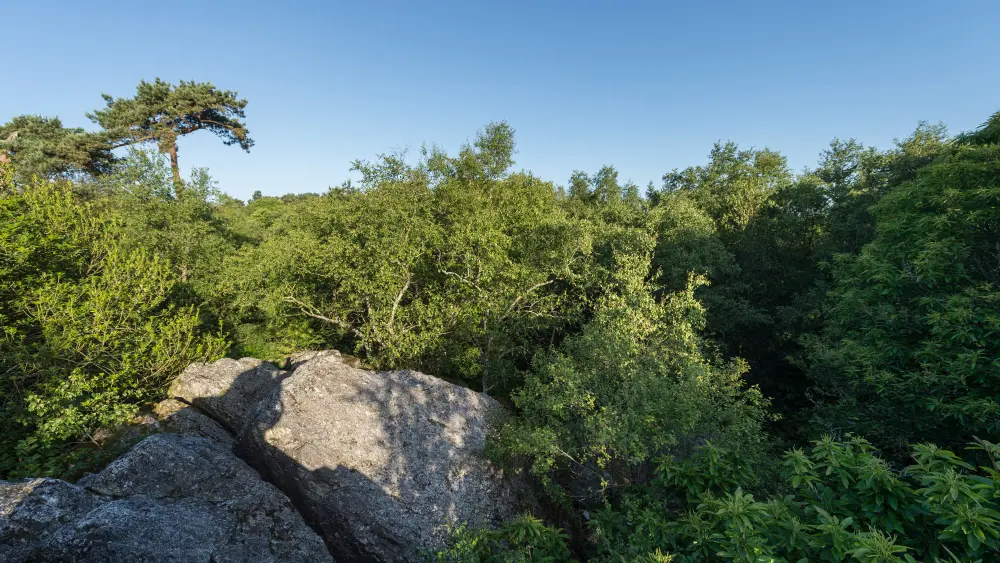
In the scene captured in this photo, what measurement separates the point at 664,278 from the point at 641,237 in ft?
21.6

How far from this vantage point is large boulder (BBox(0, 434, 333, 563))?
665 centimetres

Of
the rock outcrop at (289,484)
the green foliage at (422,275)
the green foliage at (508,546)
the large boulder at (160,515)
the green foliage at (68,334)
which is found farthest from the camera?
the green foliage at (422,275)

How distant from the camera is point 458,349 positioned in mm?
20484

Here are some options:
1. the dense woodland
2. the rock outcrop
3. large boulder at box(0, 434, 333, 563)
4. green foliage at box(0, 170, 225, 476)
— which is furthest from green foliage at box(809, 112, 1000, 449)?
green foliage at box(0, 170, 225, 476)

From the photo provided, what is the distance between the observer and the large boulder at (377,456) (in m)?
10.3

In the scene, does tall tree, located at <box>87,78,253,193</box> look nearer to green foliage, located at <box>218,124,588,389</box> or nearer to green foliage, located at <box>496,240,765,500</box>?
green foliage, located at <box>218,124,588,389</box>

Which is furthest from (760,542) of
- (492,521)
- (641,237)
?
(641,237)

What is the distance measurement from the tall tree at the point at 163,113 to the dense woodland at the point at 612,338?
40.8ft

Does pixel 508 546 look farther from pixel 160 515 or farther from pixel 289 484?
pixel 160 515

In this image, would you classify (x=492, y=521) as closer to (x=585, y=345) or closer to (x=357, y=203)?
(x=585, y=345)

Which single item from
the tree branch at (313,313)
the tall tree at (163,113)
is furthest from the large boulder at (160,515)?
the tall tree at (163,113)

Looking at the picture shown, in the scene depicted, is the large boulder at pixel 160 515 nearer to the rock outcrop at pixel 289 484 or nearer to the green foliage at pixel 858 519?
the rock outcrop at pixel 289 484

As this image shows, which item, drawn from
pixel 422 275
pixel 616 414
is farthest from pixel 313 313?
pixel 616 414

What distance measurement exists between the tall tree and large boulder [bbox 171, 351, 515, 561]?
108ft
